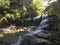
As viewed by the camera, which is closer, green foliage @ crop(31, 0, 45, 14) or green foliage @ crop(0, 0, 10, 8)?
green foliage @ crop(0, 0, 10, 8)

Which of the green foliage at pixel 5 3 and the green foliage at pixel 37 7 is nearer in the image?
the green foliage at pixel 5 3

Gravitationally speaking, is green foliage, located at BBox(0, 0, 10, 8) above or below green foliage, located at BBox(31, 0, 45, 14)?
above

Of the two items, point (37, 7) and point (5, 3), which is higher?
point (5, 3)

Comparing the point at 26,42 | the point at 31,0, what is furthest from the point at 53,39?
the point at 31,0

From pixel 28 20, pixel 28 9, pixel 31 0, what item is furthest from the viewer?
pixel 31 0

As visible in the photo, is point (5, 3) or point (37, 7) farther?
point (37, 7)

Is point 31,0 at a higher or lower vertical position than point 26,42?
higher

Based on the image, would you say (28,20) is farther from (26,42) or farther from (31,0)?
(26,42)

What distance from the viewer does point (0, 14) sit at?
67.6ft

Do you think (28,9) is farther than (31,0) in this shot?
No

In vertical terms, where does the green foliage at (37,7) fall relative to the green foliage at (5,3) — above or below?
below

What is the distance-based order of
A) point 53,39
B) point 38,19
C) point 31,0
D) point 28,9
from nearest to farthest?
point 53,39 → point 38,19 → point 28,9 → point 31,0

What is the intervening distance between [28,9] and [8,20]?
14.1 ft

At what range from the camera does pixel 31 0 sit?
26531 mm
